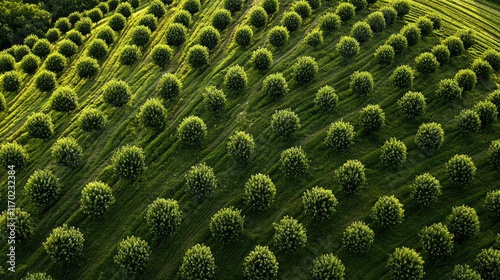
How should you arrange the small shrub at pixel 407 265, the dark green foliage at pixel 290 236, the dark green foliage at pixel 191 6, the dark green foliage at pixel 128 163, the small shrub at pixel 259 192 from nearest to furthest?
the small shrub at pixel 407 265 < the dark green foliage at pixel 290 236 < the small shrub at pixel 259 192 < the dark green foliage at pixel 128 163 < the dark green foliage at pixel 191 6

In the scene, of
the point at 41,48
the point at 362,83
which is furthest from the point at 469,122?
the point at 41,48

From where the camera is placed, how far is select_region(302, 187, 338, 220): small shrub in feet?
135

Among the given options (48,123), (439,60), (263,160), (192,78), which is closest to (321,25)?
(439,60)

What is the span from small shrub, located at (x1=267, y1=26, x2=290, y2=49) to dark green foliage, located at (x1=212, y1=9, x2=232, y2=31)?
8688 mm

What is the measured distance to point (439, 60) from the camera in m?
56.8

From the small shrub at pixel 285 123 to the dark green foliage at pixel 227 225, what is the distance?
12657 mm

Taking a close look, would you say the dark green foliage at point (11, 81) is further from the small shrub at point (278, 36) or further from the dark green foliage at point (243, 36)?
the small shrub at point (278, 36)

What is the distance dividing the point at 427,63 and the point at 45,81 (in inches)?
2170

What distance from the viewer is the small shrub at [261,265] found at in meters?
36.9

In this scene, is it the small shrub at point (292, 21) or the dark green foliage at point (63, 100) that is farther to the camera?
the small shrub at point (292, 21)

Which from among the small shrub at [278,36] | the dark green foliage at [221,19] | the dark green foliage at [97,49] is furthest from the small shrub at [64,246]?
the dark green foliage at [221,19]

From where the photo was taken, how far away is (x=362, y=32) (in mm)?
59750

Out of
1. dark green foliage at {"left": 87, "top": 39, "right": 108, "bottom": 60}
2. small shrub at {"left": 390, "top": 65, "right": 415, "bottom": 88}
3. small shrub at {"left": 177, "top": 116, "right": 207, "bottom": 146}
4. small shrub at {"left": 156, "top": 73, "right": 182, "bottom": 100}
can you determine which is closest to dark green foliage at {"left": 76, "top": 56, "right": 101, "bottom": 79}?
dark green foliage at {"left": 87, "top": 39, "right": 108, "bottom": 60}

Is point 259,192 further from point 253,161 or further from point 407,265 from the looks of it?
point 407,265
